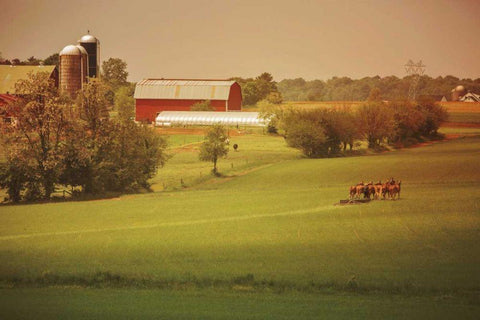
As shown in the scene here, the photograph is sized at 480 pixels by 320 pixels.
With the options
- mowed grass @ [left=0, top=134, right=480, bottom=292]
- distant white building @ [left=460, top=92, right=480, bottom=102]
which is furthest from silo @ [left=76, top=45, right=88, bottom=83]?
distant white building @ [left=460, top=92, right=480, bottom=102]

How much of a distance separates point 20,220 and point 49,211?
3.15 m

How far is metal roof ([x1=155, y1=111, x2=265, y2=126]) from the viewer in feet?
348

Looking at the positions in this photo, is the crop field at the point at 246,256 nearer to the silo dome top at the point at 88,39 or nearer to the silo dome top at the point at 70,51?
the silo dome top at the point at 70,51

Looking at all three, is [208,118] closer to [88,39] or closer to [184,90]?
[184,90]

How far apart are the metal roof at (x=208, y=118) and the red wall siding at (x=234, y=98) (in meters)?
15.9

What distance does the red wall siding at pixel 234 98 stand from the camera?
411 feet

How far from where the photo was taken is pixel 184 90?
414ft

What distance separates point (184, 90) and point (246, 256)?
106 m

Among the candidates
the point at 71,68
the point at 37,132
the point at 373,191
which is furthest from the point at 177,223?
the point at 71,68

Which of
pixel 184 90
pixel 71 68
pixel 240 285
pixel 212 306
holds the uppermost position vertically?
pixel 71 68

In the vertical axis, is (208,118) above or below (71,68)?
below

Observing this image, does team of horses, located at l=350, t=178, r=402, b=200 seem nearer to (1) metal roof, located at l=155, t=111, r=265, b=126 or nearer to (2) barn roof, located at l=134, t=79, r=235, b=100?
(1) metal roof, located at l=155, t=111, r=265, b=126

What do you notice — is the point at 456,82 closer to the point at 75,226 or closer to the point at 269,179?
the point at 269,179

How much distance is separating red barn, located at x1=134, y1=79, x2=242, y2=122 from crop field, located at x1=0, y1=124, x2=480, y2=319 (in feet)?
276
